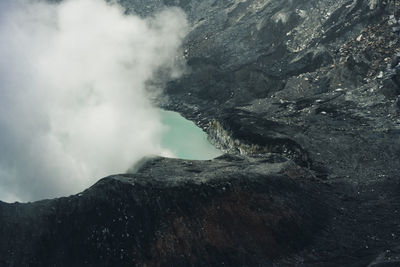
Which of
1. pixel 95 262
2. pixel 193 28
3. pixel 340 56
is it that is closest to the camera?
pixel 95 262

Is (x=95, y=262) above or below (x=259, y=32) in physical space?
below

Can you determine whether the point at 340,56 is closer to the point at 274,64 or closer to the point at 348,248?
the point at 274,64

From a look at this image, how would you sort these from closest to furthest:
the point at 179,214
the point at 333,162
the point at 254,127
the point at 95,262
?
the point at 95,262 < the point at 179,214 < the point at 333,162 < the point at 254,127

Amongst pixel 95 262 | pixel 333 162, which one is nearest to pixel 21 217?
pixel 95 262

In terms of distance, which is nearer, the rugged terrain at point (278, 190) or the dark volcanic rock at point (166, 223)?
the dark volcanic rock at point (166, 223)

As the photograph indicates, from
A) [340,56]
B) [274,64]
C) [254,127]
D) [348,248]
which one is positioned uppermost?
[274,64]

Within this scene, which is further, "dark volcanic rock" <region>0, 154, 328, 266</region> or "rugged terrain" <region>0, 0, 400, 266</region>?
"rugged terrain" <region>0, 0, 400, 266</region>
